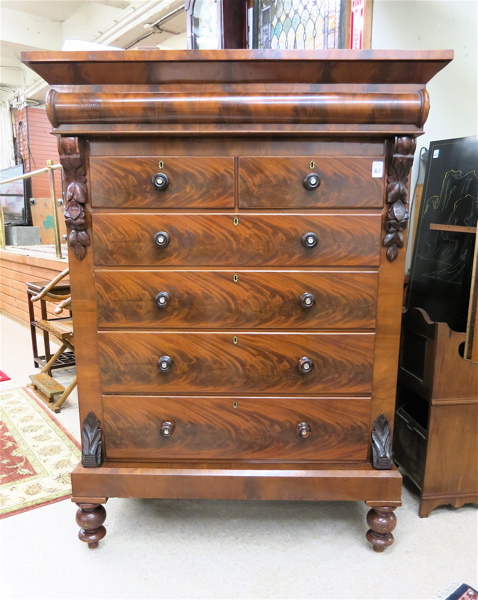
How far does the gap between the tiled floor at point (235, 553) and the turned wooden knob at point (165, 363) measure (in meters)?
0.57

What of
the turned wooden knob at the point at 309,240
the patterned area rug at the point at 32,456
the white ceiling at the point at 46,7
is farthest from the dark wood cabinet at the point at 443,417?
the white ceiling at the point at 46,7

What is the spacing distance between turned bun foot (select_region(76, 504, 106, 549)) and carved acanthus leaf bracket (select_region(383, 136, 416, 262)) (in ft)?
3.64

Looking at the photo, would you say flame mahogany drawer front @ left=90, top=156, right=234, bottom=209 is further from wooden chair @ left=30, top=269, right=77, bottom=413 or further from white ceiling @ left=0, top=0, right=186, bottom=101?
white ceiling @ left=0, top=0, right=186, bottom=101

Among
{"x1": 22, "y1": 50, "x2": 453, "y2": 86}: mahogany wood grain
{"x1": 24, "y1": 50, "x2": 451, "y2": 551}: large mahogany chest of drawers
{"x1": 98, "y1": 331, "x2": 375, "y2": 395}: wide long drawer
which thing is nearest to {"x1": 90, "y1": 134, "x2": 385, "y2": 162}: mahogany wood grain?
{"x1": 24, "y1": 50, "x2": 451, "y2": 551}: large mahogany chest of drawers

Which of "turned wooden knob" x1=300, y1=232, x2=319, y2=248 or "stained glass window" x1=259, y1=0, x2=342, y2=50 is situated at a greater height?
"stained glass window" x1=259, y1=0, x2=342, y2=50

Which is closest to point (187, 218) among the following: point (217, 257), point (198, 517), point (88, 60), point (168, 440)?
point (217, 257)

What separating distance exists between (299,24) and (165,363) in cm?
138

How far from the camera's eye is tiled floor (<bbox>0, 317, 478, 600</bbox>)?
3.86 feet

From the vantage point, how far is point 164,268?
1197 mm

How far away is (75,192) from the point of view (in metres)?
1.14

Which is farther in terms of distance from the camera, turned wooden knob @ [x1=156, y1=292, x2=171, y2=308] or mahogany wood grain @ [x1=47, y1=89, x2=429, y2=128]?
turned wooden knob @ [x1=156, y1=292, x2=171, y2=308]

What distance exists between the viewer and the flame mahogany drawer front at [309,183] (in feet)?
3.72

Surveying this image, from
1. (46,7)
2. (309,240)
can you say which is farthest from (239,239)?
(46,7)

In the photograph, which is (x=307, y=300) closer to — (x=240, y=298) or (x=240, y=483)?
(x=240, y=298)
